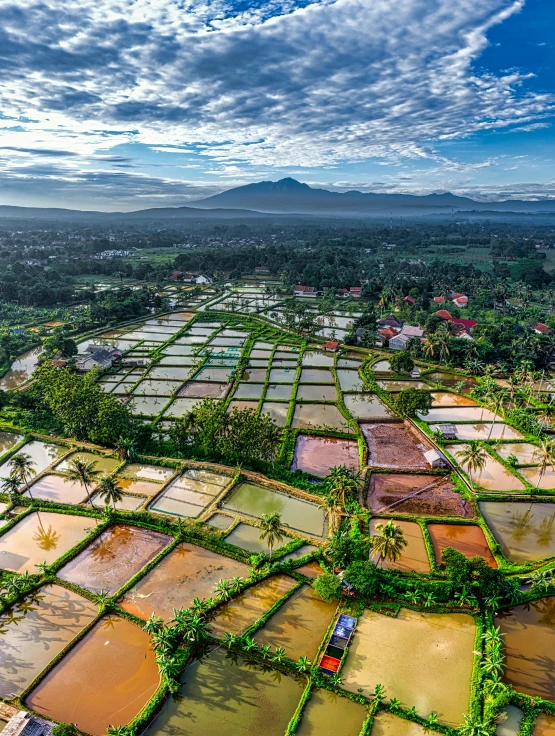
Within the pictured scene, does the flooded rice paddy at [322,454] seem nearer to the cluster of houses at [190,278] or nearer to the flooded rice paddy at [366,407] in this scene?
the flooded rice paddy at [366,407]

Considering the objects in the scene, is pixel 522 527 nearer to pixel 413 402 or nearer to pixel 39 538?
pixel 413 402

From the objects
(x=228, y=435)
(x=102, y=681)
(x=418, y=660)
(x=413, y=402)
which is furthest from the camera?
(x=413, y=402)

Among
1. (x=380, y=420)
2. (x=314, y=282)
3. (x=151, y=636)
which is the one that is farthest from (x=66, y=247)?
(x=151, y=636)

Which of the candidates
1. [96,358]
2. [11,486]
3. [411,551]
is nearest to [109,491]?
[11,486]

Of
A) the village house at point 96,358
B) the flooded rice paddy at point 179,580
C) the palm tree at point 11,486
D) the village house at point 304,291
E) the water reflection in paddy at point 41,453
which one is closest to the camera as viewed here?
the flooded rice paddy at point 179,580

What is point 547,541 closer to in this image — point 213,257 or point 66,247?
point 213,257

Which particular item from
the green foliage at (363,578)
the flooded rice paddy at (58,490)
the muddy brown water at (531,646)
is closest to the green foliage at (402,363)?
the muddy brown water at (531,646)
